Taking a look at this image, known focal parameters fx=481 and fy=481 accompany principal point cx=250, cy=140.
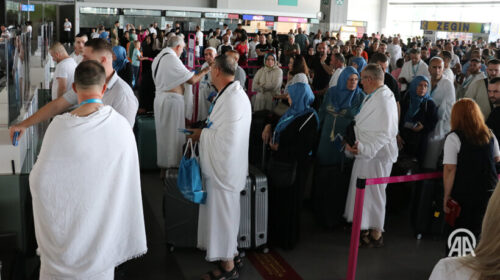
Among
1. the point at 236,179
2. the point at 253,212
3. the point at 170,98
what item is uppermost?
the point at 170,98

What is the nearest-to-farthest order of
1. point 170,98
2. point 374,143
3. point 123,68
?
point 374,143, point 170,98, point 123,68

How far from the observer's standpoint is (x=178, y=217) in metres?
4.56

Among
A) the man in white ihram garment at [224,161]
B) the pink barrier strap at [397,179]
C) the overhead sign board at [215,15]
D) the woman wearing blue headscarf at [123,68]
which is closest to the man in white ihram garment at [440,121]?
the pink barrier strap at [397,179]

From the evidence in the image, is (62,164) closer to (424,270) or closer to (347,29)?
(424,270)

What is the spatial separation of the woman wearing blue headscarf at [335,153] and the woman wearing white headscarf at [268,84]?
90.4 inches

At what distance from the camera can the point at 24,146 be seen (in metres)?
3.74

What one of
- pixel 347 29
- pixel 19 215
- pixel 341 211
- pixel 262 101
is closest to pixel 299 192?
pixel 341 211

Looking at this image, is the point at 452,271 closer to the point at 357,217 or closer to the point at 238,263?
the point at 357,217

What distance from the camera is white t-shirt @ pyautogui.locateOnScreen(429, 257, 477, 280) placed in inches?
58.2

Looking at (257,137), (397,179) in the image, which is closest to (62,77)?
(257,137)

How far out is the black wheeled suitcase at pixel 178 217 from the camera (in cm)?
452

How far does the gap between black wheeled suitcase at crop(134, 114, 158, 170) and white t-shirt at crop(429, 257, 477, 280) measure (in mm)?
5962

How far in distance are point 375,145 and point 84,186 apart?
284 cm

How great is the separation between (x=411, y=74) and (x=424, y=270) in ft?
16.2
